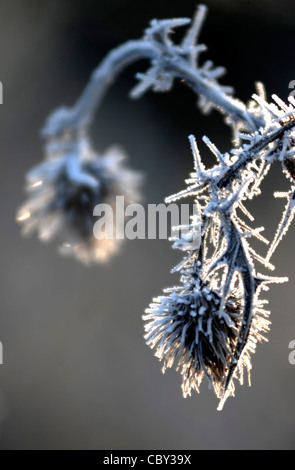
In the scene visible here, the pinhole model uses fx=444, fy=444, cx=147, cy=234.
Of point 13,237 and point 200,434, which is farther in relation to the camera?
point 200,434

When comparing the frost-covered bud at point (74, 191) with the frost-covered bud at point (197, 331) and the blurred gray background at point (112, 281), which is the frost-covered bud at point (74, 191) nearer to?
the frost-covered bud at point (197, 331)

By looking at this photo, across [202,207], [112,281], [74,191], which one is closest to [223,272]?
[202,207]

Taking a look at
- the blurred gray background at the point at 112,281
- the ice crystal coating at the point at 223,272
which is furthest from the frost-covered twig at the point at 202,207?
the blurred gray background at the point at 112,281

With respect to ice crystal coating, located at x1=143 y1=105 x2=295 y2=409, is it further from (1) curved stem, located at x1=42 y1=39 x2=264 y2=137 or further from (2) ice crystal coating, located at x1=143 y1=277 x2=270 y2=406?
(1) curved stem, located at x1=42 y1=39 x2=264 y2=137

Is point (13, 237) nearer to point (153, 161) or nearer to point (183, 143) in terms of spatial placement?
point (153, 161)

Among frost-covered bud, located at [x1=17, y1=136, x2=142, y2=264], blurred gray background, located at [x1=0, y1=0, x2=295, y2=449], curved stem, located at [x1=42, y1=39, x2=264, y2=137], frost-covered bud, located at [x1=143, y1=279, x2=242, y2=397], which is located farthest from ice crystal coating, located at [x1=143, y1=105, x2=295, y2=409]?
blurred gray background, located at [x1=0, y1=0, x2=295, y2=449]

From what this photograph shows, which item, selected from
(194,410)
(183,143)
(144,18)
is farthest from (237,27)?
(194,410)

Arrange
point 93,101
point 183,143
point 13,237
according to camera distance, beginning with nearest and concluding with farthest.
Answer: point 93,101 → point 183,143 → point 13,237
